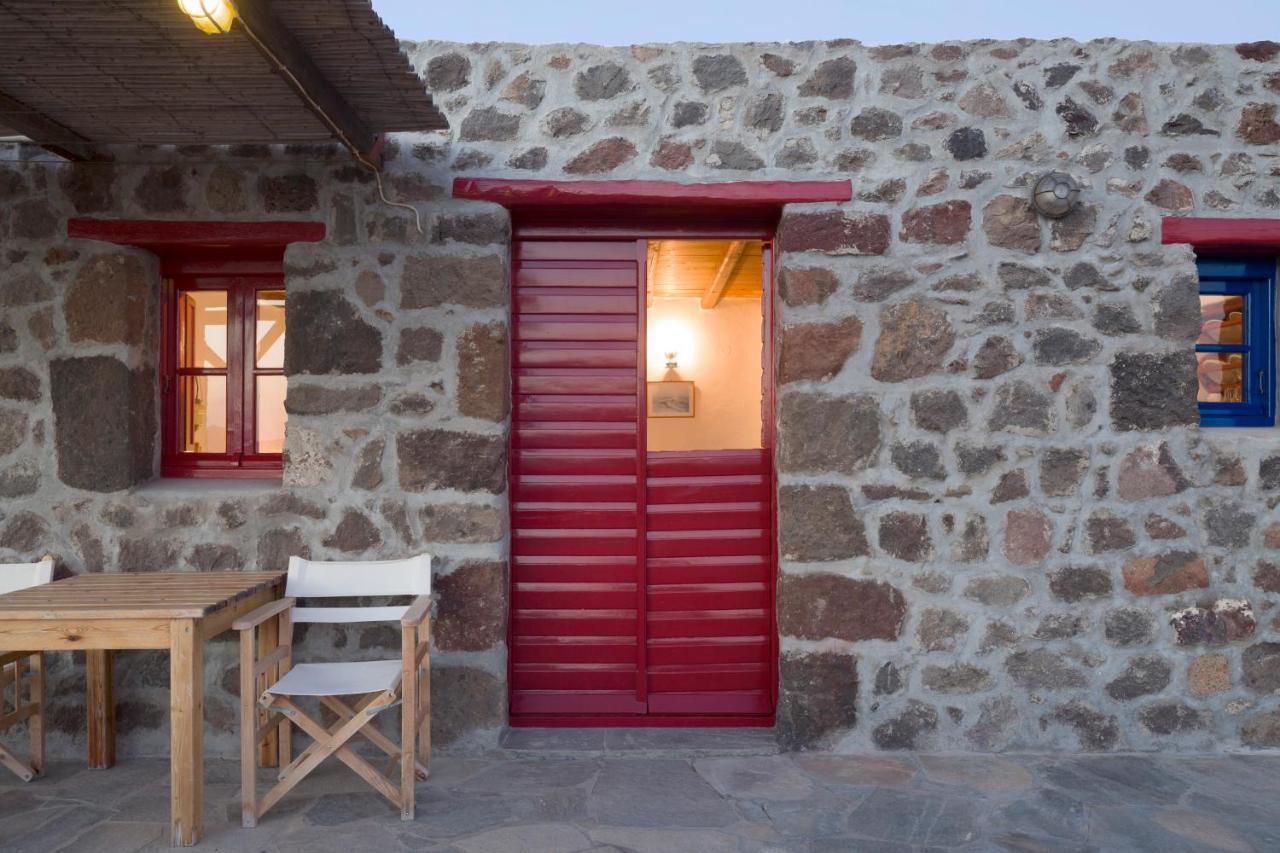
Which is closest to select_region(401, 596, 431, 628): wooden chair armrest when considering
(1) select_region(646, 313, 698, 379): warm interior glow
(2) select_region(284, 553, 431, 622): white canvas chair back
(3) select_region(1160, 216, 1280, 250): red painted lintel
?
(2) select_region(284, 553, 431, 622): white canvas chair back

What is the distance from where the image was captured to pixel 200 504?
3.40 m

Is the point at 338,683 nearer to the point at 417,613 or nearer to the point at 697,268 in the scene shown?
the point at 417,613

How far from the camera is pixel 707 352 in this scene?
5641 millimetres

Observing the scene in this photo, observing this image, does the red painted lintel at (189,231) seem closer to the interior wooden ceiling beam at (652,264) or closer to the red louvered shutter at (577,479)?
the red louvered shutter at (577,479)

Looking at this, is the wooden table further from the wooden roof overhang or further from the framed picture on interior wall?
the framed picture on interior wall

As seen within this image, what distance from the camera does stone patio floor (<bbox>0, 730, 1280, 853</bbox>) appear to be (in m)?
2.67

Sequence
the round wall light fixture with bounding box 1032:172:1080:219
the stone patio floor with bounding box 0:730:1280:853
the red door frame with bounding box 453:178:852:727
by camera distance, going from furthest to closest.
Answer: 1. the red door frame with bounding box 453:178:852:727
2. the round wall light fixture with bounding box 1032:172:1080:219
3. the stone patio floor with bounding box 0:730:1280:853

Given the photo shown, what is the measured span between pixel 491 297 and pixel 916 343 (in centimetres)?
178

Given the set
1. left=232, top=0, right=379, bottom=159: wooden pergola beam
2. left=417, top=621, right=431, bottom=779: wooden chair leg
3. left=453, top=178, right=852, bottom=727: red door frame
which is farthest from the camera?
left=453, top=178, right=852, bottom=727: red door frame

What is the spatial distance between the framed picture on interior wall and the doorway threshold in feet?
7.47

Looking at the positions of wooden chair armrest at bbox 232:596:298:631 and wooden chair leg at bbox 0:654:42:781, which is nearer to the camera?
wooden chair armrest at bbox 232:596:298:631

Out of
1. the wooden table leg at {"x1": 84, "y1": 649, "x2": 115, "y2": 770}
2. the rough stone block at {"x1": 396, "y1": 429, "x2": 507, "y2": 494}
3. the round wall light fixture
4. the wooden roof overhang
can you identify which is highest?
the wooden roof overhang

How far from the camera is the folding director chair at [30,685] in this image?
3.13 metres

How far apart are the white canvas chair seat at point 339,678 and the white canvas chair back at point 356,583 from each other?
18 centimetres
